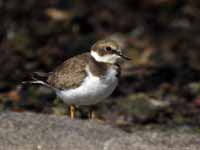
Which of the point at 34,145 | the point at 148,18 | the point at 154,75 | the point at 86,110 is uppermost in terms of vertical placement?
the point at 148,18

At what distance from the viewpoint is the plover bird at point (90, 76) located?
25.9ft

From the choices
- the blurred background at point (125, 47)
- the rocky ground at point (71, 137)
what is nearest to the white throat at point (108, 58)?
the rocky ground at point (71, 137)

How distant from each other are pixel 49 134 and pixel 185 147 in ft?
4.27

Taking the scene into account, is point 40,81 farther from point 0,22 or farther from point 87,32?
point 87,32

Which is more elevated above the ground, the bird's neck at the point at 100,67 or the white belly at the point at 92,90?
the bird's neck at the point at 100,67

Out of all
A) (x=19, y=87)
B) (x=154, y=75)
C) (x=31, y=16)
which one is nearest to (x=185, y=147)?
(x=19, y=87)

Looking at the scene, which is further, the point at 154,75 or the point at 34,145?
the point at 154,75

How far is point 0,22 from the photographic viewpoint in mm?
11492

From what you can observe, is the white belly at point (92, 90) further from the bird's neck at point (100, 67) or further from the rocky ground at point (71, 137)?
the rocky ground at point (71, 137)

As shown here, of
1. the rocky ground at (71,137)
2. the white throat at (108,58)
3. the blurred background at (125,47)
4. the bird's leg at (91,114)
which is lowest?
the rocky ground at (71,137)

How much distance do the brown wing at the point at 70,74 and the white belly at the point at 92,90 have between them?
87 millimetres

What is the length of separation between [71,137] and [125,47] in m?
6.40

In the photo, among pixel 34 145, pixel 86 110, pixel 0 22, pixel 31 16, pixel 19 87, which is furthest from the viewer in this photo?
pixel 31 16

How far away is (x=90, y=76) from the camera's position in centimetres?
800
